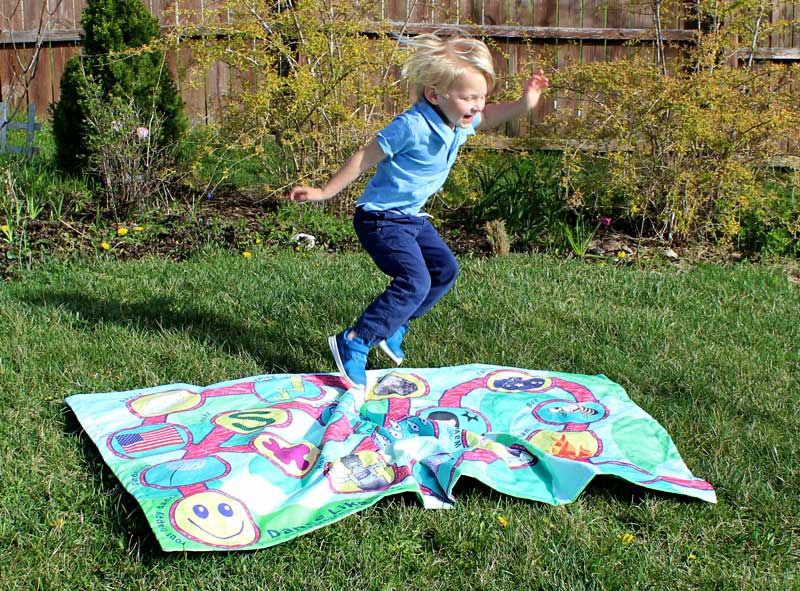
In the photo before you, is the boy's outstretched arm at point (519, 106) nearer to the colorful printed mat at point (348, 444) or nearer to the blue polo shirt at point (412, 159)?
the blue polo shirt at point (412, 159)

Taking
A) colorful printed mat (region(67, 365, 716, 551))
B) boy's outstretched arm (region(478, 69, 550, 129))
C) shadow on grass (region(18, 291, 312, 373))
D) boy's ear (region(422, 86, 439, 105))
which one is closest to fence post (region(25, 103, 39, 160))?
shadow on grass (region(18, 291, 312, 373))

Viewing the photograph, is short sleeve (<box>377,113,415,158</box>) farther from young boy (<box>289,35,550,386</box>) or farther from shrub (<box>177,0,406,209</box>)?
shrub (<box>177,0,406,209</box>)

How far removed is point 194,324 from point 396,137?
157cm

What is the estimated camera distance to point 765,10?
6.15m

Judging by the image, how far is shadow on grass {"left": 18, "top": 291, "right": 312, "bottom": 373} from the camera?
417 cm

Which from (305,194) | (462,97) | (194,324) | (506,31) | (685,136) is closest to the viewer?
(305,194)

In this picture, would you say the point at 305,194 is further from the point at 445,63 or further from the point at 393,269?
the point at 445,63

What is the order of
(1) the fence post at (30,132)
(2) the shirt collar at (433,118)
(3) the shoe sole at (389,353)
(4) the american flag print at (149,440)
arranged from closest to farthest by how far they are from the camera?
(4) the american flag print at (149,440) < (2) the shirt collar at (433,118) < (3) the shoe sole at (389,353) < (1) the fence post at (30,132)

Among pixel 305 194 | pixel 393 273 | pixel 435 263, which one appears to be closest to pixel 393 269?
pixel 393 273

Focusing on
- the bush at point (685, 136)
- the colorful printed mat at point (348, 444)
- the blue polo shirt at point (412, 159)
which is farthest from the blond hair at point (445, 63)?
the bush at point (685, 136)

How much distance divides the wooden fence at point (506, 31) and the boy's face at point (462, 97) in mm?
4864

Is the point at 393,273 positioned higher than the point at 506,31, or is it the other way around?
the point at 506,31

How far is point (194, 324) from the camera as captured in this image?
4.44m

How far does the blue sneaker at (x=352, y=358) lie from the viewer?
3.70 meters
